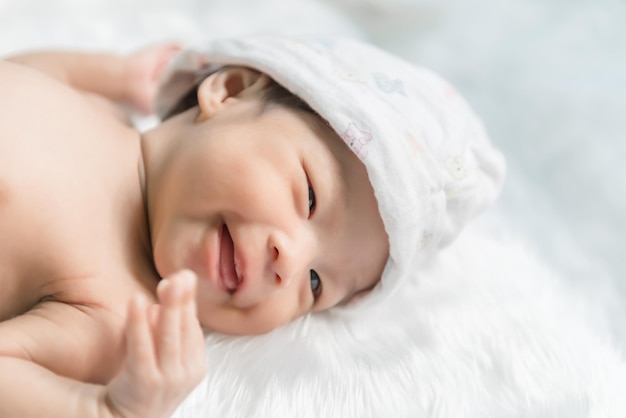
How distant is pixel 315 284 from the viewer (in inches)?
50.1

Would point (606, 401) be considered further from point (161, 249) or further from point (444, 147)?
point (161, 249)

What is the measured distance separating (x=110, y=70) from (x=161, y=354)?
866 mm

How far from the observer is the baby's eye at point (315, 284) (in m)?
1.26

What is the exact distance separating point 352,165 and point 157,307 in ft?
1.38

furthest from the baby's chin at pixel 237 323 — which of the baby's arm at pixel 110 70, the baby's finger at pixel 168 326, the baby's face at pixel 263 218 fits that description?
the baby's arm at pixel 110 70

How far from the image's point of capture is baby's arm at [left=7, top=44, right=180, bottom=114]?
1562mm

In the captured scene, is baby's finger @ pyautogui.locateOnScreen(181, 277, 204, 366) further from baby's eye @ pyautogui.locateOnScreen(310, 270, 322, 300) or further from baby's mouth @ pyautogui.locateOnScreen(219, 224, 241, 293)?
baby's eye @ pyautogui.locateOnScreen(310, 270, 322, 300)

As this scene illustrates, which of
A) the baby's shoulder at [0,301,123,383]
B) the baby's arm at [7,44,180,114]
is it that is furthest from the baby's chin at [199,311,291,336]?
the baby's arm at [7,44,180,114]

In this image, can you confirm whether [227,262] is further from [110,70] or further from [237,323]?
[110,70]

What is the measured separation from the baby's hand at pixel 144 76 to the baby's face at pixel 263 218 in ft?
1.36

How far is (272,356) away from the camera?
123 centimetres

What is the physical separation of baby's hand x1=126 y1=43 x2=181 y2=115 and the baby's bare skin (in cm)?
36

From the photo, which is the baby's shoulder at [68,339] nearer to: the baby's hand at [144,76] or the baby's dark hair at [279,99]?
the baby's dark hair at [279,99]

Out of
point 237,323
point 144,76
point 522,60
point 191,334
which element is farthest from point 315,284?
point 522,60
